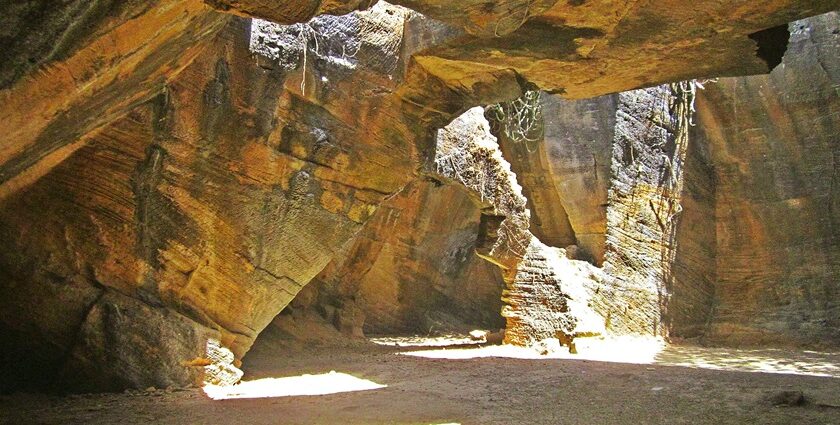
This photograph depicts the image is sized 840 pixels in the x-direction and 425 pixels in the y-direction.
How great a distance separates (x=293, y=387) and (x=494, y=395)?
2049mm

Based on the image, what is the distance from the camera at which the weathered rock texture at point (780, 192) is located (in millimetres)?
10414

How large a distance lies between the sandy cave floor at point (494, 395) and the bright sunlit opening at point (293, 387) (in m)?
0.01

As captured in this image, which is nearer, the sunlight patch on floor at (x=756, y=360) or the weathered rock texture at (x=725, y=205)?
the sunlight patch on floor at (x=756, y=360)

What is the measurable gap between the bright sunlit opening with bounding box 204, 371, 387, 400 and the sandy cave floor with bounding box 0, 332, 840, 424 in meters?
0.01

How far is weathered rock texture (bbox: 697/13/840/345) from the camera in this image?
10.4 meters

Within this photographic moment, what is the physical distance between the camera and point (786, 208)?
11.1 m

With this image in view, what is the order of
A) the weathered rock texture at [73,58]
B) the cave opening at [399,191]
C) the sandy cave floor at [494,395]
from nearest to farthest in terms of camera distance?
the weathered rock texture at [73,58], the cave opening at [399,191], the sandy cave floor at [494,395]

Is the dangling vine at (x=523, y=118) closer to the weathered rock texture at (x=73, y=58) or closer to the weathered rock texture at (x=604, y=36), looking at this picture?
the weathered rock texture at (x=604, y=36)

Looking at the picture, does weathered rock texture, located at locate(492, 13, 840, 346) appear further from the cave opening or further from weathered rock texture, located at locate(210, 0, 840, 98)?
weathered rock texture, located at locate(210, 0, 840, 98)

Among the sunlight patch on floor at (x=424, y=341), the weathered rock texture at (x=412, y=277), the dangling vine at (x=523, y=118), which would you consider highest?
the dangling vine at (x=523, y=118)

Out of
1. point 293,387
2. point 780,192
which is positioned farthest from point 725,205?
point 293,387

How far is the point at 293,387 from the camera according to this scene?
20.5 ft

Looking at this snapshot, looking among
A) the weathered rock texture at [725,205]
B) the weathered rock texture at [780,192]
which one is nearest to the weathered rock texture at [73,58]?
the weathered rock texture at [725,205]

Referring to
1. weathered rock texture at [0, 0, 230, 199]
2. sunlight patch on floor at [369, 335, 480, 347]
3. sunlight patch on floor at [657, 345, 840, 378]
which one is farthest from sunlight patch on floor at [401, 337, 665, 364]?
weathered rock texture at [0, 0, 230, 199]
